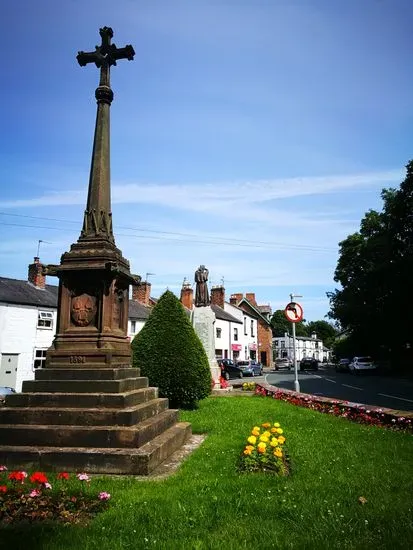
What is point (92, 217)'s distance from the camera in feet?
27.1

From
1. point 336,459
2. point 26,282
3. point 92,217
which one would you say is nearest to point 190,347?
point 92,217

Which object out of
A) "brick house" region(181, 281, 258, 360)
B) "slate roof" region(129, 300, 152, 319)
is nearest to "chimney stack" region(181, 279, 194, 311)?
"brick house" region(181, 281, 258, 360)

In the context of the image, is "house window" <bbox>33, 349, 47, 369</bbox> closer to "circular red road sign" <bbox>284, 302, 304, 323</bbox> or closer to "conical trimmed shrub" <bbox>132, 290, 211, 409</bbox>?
"conical trimmed shrub" <bbox>132, 290, 211, 409</bbox>

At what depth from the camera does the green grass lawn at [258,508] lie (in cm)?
347

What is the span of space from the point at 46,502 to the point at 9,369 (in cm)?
2709

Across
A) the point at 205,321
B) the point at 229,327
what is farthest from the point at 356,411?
the point at 229,327

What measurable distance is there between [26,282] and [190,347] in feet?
77.6

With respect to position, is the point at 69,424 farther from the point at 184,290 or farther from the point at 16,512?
the point at 184,290

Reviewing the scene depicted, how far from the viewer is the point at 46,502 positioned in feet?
13.9

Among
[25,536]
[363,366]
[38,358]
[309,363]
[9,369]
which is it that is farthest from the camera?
[309,363]

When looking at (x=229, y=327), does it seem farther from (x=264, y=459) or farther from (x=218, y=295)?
(x=264, y=459)

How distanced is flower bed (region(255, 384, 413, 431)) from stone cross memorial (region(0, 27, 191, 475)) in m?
4.42

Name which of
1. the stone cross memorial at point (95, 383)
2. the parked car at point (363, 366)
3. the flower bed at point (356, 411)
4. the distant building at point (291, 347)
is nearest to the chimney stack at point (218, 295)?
the parked car at point (363, 366)

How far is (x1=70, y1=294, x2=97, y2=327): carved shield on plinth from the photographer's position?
764 cm
